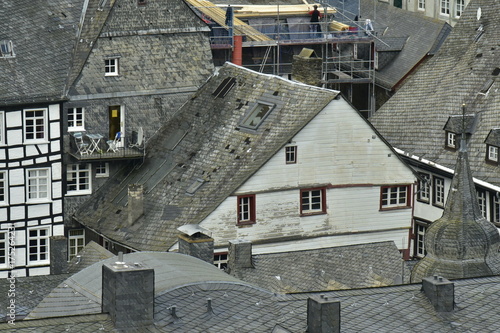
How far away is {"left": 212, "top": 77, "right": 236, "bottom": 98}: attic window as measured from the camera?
86.9 metres

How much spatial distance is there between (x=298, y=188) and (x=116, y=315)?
28.9m

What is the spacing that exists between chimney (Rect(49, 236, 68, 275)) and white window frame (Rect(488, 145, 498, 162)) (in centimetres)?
1923

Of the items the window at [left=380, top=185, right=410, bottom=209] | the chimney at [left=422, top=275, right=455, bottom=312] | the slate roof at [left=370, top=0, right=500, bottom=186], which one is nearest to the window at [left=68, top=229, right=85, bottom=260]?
the window at [left=380, top=185, right=410, bottom=209]

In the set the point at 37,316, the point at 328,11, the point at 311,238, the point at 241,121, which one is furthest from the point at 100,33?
the point at 37,316

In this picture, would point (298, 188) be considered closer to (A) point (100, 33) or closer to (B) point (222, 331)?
(A) point (100, 33)

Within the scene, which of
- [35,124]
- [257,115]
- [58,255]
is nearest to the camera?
[58,255]

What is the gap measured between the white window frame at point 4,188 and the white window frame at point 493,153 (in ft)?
69.4

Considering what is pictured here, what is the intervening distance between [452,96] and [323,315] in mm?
39184

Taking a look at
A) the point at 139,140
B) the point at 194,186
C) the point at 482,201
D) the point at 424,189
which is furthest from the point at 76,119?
the point at 482,201

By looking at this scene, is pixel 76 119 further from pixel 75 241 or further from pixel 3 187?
pixel 75 241

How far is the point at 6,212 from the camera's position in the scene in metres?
84.9

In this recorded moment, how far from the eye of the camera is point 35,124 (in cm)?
8525

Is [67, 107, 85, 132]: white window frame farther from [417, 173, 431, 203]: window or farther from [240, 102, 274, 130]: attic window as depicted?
[417, 173, 431, 203]: window

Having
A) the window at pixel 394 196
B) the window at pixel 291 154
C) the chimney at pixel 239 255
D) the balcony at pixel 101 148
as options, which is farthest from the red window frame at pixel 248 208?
the balcony at pixel 101 148
